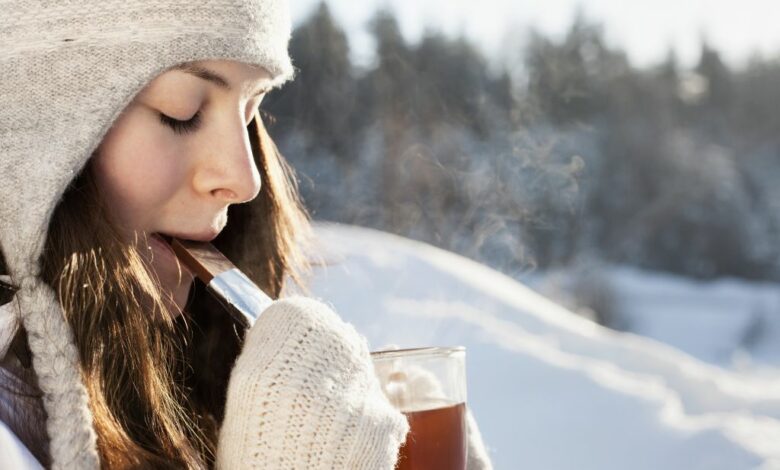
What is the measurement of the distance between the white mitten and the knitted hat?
0.19m

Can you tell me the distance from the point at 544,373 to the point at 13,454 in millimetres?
1329

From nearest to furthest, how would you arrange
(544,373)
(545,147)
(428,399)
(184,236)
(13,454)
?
(13,454) → (428,399) → (184,236) → (544,373) → (545,147)

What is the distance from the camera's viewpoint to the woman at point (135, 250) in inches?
37.4

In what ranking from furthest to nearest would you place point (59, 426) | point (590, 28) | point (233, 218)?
point (590, 28) < point (233, 218) < point (59, 426)

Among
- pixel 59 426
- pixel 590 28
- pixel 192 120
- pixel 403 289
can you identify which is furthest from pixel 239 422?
pixel 590 28

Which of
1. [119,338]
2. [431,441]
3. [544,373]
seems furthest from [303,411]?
[544,373]

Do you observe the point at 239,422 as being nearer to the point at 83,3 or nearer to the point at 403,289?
the point at 83,3

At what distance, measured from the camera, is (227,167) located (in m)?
1.10

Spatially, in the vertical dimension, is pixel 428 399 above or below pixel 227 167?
below

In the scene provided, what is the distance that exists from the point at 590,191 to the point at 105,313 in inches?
370

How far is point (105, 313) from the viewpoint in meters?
1.05

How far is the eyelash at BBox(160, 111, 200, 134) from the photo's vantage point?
1.08 metres

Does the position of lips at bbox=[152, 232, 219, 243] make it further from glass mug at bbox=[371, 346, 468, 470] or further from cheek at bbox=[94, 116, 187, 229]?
glass mug at bbox=[371, 346, 468, 470]

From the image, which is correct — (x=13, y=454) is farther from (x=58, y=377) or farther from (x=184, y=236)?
(x=184, y=236)
